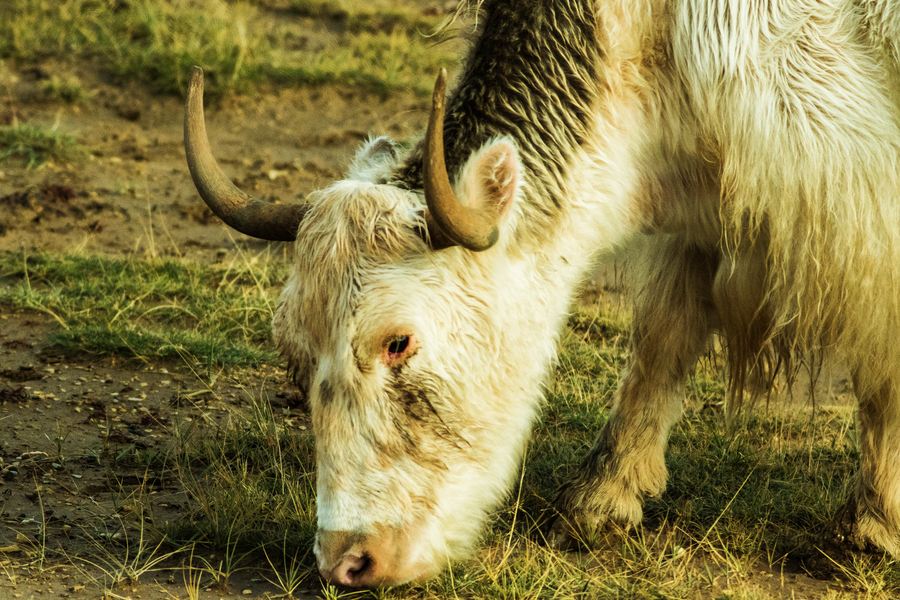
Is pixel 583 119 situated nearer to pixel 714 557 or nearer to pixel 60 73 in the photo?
pixel 714 557

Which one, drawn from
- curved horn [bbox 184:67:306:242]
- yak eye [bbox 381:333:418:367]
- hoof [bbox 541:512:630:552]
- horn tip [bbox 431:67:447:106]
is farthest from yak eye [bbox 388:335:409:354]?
hoof [bbox 541:512:630:552]

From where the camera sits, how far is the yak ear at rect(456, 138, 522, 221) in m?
2.78

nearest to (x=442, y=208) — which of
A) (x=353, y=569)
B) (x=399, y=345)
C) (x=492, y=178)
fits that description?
(x=492, y=178)

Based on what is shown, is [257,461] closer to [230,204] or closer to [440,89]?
[230,204]

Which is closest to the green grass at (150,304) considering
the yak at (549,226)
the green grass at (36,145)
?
the green grass at (36,145)

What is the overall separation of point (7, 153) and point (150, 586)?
490cm

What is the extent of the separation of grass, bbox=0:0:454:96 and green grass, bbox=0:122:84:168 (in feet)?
3.97

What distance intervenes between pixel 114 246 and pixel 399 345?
4.00 metres

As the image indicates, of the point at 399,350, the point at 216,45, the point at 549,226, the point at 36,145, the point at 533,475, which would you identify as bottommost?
the point at 533,475

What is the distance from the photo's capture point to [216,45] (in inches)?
327

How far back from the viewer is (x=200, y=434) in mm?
4297

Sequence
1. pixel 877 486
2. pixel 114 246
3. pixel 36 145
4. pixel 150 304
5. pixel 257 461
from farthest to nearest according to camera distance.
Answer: pixel 36 145, pixel 114 246, pixel 150 304, pixel 257 461, pixel 877 486

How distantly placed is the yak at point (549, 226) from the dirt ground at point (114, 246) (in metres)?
0.56

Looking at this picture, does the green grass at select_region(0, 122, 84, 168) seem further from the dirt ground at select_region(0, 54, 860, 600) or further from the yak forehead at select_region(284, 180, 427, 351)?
the yak forehead at select_region(284, 180, 427, 351)
